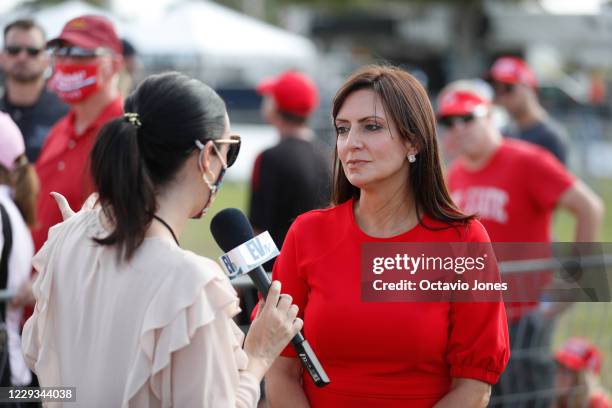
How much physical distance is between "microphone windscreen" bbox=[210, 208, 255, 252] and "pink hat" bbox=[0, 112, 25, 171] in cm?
190

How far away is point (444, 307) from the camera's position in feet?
11.0

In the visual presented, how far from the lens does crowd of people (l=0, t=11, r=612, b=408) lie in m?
2.69

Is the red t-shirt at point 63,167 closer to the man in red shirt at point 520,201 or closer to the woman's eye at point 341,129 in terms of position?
the woman's eye at point 341,129

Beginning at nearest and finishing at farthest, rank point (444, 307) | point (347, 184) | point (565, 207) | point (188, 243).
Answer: point (444, 307) < point (347, 184) < point (565, 207) < point (188, 243)

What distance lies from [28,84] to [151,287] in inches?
158

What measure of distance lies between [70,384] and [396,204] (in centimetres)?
136

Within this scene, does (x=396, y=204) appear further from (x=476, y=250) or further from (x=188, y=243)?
(x=188, y=243)

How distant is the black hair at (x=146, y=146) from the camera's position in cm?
273

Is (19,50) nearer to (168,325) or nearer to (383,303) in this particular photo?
(383,303)

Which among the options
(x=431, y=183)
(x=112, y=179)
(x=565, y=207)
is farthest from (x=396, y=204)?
(x=565, y=207)

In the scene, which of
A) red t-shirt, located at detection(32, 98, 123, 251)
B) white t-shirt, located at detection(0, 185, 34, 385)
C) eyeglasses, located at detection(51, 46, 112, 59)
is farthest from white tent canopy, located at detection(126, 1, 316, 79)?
white t-shirt, located at detection(0, 185, 34, 385)

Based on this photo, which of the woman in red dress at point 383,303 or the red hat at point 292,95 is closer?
the woman in red dress at point 383,303

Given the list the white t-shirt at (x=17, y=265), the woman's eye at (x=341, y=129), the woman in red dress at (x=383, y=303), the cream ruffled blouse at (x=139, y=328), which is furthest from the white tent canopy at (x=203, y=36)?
the cream ruffled blouse at (x=139, y=328)

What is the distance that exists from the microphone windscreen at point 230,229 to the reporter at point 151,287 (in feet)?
0.26
